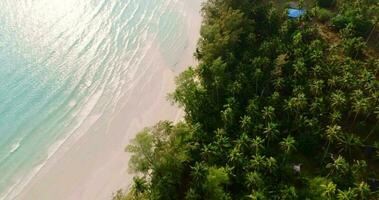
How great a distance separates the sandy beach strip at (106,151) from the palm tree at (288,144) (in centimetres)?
1644

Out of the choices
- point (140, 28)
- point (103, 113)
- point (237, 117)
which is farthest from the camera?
point (140, 28)

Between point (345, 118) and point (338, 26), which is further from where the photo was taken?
point (338, 26)

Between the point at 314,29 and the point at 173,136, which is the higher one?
the point at 314,29

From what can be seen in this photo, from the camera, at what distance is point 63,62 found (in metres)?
67.1

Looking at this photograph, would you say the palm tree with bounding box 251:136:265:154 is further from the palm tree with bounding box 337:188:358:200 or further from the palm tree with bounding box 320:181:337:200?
the palm tree with bounding box 337:188:358:200

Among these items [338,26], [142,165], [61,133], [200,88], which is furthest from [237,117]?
[338,26]

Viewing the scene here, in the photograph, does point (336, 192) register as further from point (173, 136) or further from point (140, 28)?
point (140, 28)

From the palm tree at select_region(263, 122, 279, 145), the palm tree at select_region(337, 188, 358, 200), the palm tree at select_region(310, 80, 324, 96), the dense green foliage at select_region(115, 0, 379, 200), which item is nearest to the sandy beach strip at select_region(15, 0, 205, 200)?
the dense green foliage at select_region(115, 0, 379, 200)

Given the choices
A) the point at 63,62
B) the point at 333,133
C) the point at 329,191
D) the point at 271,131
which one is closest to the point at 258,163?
the point at 271,131

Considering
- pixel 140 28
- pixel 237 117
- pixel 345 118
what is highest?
pixel 140 28

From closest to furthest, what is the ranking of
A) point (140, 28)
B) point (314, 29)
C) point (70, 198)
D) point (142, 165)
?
point (142, 165) → point (70, 198) → point (314, 29) → point (140, 28)

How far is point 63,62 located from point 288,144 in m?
40.8

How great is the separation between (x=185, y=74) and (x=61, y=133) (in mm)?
19430

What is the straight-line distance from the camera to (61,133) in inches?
2180
